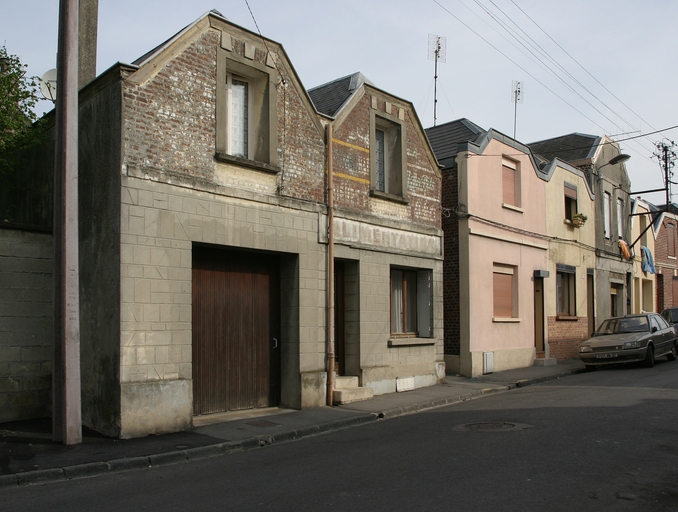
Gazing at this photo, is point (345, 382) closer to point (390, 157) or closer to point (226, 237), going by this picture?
point (226, 237)

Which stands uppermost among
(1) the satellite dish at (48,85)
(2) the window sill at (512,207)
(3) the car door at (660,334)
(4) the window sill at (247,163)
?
(1) the satellite dish at (48,85)

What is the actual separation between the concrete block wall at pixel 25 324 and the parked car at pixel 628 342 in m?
14.8

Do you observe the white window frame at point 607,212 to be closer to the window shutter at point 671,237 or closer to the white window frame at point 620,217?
the white window frame at point 620,217

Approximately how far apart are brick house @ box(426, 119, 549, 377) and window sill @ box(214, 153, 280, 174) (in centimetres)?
732

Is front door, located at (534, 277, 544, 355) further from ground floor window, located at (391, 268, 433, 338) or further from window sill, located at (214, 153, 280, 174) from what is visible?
window sill, located at (214, 153, 280, 174)

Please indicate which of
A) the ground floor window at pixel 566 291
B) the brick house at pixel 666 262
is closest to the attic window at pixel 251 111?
the ground floor window at pixel 566 291

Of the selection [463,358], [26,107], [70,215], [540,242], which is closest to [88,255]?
[70,215]

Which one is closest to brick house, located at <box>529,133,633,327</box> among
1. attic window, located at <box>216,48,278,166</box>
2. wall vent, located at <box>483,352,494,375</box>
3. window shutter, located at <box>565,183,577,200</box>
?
window shutter, located at <box>565,183,577,200</box>

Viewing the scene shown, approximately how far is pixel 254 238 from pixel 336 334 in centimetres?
335

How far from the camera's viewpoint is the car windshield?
19.1 metres

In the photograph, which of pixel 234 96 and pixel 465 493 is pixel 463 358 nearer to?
pixel 234 96

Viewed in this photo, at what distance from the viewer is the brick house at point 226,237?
954cm

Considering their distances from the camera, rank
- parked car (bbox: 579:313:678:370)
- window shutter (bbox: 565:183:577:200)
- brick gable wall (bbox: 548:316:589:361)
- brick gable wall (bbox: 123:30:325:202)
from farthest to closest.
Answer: window shutter (bbox: 565:183:577:200), brick gable wall (bbox: 548:316:589:361), parked car (bbox: 579:313:678:370), brick gable wall (bbox: 123:30:325:202)

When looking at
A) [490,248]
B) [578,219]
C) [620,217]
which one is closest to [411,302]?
[490,248]
